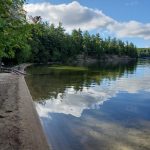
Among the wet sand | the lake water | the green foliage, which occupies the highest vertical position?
the green foliage

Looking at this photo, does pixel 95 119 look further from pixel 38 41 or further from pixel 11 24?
pixel 38 41

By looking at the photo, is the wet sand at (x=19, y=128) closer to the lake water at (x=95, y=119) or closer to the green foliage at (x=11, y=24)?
the lake water at (x=95, y=119)

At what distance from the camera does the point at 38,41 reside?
9631 centimetres

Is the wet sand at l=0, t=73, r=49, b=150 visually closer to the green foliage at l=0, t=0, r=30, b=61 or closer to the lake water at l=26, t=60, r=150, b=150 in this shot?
the lake water at l=26, t=60, r=150, b=150

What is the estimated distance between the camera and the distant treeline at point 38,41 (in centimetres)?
1587

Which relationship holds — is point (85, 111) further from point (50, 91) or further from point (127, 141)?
point (50, 91)

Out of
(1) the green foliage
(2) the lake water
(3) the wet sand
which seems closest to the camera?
(3) the wet sand

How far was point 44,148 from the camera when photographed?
40.4 feet

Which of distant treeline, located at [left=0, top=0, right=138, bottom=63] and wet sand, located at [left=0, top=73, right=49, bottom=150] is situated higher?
distant treeline, located at [left=0, top=0, right=138, bottom=63]

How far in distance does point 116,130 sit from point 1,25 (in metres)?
8.05

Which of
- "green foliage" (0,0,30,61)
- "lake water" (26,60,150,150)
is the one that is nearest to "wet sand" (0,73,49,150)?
"lake water" (26,60,150,150)

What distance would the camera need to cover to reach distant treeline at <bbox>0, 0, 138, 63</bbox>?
52.1 feet

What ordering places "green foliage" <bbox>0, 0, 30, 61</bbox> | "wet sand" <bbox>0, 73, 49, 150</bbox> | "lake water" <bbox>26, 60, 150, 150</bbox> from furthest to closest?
"green foliage" <bbox>0, 0, 30, 61</bbox> < "lake water" <bbox>26, 60, 150, 150</bbox> < "wet sand" <bbox>0, 73, 49, 150</bbox>

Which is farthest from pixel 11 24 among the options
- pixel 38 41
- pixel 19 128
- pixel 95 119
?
pixel 38 41
